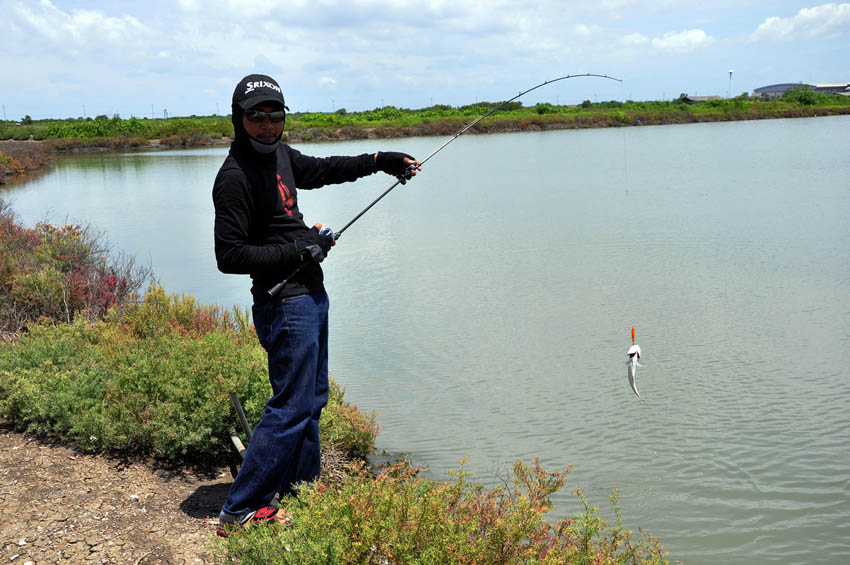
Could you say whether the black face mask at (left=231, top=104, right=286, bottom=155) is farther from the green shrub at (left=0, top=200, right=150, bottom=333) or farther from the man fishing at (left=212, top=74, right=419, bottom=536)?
the green shrub at (left=0, top=200, right=150, bottom=333)

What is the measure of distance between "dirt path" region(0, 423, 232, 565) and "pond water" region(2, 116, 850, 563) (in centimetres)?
218

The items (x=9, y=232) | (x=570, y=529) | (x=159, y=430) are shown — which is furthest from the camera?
(x=9, y=232)

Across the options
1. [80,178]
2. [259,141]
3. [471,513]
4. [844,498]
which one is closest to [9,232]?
[259,141]

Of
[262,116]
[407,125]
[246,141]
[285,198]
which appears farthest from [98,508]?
[407,125]

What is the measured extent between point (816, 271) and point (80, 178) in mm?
28439

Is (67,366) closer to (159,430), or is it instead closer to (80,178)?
(159,430)

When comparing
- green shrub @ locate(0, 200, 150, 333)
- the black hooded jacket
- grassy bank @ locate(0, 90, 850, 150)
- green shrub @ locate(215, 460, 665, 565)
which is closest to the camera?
green shrub @ locate(215, 460, 665, 565)

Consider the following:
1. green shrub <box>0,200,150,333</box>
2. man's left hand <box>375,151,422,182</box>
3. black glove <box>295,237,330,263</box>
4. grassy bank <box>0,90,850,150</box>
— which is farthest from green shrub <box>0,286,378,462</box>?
grassy bank <box>0,90,850,150</box>

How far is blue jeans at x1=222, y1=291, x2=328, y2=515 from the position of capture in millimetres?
3283

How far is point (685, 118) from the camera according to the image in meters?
60.6

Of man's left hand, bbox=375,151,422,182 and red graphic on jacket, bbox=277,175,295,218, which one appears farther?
man's left hand, bbox=375,151,422,182

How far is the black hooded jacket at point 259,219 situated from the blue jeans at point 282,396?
9 cm

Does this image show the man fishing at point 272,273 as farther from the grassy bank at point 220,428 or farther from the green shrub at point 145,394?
the green shrub at point 145,394

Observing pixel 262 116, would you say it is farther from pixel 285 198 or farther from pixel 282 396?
pixel 282 396
